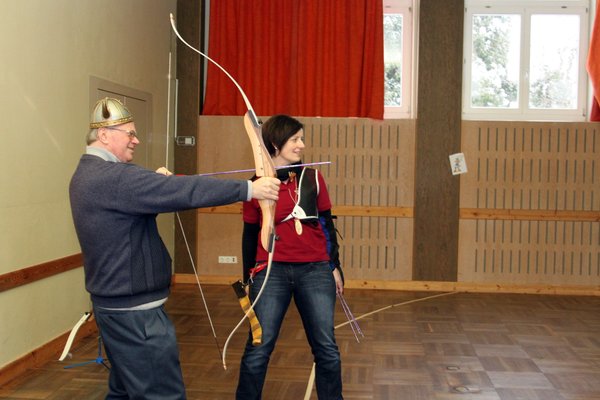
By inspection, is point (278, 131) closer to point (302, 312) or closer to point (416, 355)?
point (302, 312)

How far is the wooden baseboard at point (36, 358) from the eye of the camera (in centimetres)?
354

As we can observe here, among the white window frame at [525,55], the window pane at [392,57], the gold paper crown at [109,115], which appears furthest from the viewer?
the window pane at [392,57]

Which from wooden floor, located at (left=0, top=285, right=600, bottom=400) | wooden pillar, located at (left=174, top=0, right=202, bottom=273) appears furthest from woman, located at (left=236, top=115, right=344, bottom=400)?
wooden pillar, located at (left=174, top=0, right=202, bottom=273)

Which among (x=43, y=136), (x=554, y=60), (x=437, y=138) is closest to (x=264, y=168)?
(x=43, y=136)

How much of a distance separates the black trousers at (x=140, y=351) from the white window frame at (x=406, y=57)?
15.9 feet

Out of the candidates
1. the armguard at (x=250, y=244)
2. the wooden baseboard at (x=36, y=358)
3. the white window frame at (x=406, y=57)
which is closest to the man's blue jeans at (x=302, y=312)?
the armguard at (x=250, y=244)

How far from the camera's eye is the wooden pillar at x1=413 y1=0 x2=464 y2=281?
20.5 feet

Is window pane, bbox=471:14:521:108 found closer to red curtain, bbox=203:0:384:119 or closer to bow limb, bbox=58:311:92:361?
red curtain, bbox=203:0:384:119

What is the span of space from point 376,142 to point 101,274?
464 cm

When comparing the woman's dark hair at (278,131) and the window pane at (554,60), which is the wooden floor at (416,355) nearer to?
the woman's dark hair at (278,131)

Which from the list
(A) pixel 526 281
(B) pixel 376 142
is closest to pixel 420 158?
(B) pixel 376 142

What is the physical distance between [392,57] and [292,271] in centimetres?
448

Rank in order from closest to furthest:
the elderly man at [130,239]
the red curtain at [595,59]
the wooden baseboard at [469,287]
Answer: the elderly man at [130,239] < the red curtain at [595,59] < the wooden baseboard at [469,287]

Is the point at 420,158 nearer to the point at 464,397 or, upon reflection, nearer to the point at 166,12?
the point at 166,12
